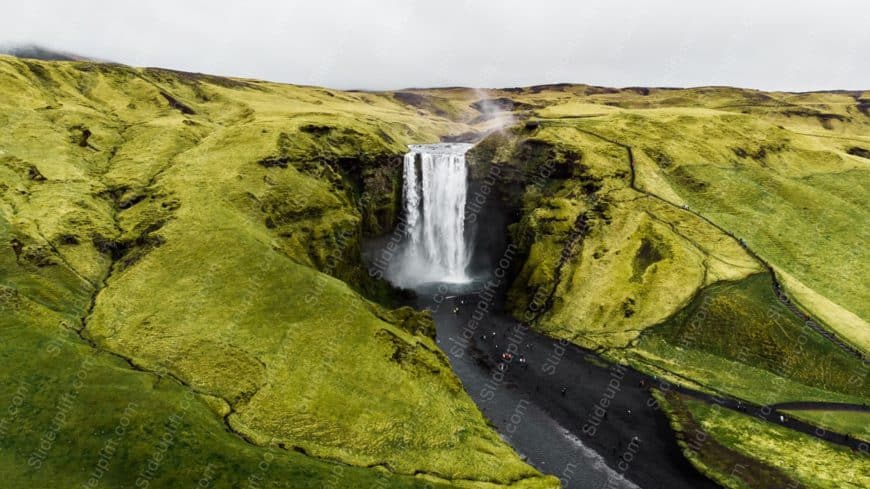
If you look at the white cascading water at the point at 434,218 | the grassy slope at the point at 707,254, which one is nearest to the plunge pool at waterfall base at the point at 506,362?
the white cascading water at the point at 434,218

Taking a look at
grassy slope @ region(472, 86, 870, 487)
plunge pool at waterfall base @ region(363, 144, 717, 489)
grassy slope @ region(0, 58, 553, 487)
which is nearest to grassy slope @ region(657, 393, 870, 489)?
grassy slope @ region(472, 86, 870, 487)

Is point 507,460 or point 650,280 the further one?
point 650,280

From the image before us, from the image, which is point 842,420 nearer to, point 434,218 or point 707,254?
point 707,254

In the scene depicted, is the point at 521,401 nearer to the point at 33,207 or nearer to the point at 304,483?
the point at 304,483

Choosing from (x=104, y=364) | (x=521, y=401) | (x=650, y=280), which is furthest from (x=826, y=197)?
(x=104, y=364)

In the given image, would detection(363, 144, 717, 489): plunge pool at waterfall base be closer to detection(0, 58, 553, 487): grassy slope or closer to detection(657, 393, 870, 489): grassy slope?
detection(657, 393, 870, 489): grassy slope
